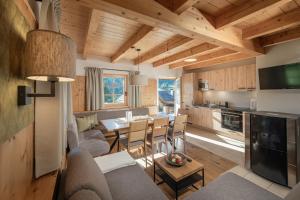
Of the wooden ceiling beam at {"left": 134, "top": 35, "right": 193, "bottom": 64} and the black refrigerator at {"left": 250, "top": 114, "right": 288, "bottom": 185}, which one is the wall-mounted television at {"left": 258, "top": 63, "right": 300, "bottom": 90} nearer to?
the black refrigerator at {"left": 250, "top": 114, "right": 288, "bottom": 185}

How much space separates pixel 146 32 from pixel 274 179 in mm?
3114

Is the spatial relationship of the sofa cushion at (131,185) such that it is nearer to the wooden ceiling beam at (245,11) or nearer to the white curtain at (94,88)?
the wooden ceiling beam at (245,11)

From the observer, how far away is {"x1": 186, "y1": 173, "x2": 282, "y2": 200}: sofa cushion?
137 cm

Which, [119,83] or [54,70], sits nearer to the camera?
[54,70]

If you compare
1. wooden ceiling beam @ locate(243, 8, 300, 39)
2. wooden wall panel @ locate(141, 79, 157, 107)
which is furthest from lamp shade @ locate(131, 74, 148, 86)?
wooden ceiling beam @ locate(243, 8, 300, 39)

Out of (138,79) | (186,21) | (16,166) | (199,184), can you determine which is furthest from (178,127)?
(16,166)

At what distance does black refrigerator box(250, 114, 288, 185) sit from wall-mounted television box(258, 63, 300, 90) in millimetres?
715

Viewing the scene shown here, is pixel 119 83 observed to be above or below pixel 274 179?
above

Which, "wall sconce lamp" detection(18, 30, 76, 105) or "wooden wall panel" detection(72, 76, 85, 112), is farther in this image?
"wooden wall panel" detection(72, 76, 85, 112)

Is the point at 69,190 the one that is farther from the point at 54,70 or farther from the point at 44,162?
the point at 54,70

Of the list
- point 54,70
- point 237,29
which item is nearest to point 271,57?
point 237,29

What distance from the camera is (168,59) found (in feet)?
14.4

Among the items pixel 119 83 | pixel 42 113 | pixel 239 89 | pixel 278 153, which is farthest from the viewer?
pixel 119 83

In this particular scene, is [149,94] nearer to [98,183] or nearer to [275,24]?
[275,24]
